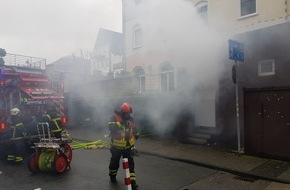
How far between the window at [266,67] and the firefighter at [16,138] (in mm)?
6633

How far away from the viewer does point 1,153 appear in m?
8.04

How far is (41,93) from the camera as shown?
29.8ft

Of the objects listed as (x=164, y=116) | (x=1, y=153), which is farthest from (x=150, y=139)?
(x=1, y=153)

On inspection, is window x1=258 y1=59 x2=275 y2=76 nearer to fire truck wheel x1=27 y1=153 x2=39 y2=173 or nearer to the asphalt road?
the asphalt road

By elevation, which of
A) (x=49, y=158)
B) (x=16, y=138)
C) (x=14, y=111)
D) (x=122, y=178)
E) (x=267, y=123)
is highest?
(x=14, y=111)

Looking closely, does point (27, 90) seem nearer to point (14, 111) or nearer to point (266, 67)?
point (14, 111)

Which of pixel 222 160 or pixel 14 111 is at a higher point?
pixel 14 111

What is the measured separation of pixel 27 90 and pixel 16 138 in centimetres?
162

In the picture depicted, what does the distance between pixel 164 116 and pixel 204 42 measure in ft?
9.98

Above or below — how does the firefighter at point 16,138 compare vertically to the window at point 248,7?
below

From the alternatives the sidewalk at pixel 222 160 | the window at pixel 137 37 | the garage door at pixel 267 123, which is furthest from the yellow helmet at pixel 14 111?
the garage door at pixel 267 123

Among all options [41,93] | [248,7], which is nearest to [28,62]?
[41,93]

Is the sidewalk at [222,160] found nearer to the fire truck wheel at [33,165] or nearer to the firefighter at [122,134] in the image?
the firefighter at [122,134]

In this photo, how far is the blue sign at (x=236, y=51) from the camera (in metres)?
8.11
